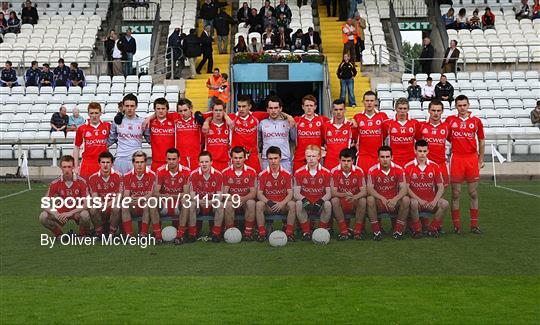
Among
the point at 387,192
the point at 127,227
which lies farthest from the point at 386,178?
the point at 127,227

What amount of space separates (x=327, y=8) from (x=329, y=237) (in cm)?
2084

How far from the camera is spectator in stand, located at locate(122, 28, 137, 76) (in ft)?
93.5

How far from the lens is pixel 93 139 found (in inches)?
575

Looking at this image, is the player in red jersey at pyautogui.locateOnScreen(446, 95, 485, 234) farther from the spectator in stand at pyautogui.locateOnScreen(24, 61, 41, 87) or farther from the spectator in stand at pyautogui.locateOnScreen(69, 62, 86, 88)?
the spectator in stand at pyautogui.locateOnScreen(24, 61, 41, 87)

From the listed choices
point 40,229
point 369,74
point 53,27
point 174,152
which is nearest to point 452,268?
point 174,152

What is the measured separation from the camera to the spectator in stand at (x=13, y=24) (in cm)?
3133

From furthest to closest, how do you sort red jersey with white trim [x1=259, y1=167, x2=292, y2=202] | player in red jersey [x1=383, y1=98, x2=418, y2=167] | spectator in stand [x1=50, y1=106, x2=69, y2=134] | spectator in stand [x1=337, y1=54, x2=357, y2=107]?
spectator in stand [x1=337, y1=54, x2=357, y2=107]
spectator in stand [x1=50, y1=106, x2=69, y2=134]
player in red jersey [x1=383, y1=98, x2=418, y2=167]
red jersey with white trim [x1=259, y1=167, x2=292, y2=202]

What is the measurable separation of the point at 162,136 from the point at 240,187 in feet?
5.56

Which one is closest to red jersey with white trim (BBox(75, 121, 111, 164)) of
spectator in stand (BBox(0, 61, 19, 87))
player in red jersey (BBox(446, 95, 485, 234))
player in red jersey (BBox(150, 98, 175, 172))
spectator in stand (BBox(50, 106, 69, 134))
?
player in red jersey (BBox(150, 98, 175, 172))

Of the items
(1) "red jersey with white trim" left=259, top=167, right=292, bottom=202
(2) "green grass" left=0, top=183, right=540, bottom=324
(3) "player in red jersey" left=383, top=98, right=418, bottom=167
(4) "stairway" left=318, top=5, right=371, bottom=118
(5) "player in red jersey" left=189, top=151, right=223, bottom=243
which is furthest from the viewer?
(4) "stairway" left=318, top=5, right=371, bottom=118

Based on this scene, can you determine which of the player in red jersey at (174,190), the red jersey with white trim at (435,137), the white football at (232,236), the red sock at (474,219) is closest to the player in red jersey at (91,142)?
the player in red jersey at (174,190)

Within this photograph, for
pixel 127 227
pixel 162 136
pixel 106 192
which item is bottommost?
pixel 127 227

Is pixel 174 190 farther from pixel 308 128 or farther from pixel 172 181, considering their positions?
pixel 308 128

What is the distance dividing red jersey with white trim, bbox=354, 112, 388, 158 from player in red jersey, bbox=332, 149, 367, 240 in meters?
1.23
